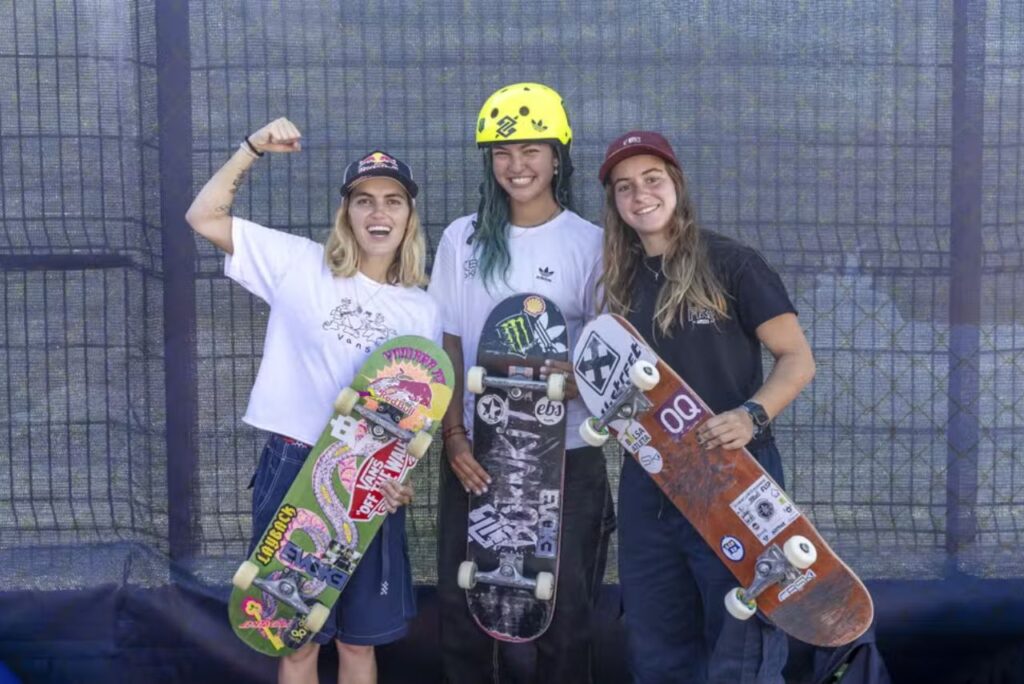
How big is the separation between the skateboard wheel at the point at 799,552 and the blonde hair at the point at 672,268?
507 mm

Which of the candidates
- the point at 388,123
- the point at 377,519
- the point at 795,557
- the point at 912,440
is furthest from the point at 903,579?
the point at 388,123

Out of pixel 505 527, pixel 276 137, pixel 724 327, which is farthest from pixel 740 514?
pixel 276 137

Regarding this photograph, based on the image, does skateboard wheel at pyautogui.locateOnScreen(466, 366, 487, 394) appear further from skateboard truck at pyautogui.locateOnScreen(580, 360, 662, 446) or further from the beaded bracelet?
skateboard truck at pyautogui.locateOnScreen(580, 360, 662, 446)

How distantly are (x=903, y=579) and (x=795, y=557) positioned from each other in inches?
47.4

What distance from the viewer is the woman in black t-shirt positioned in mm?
2281

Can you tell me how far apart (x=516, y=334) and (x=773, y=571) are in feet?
2.76

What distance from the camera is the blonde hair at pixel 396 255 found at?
2.56 metres

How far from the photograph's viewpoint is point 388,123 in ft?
10.5

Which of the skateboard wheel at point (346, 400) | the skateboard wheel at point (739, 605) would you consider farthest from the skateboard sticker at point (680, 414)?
the skateboard wheel at point (346, 400)

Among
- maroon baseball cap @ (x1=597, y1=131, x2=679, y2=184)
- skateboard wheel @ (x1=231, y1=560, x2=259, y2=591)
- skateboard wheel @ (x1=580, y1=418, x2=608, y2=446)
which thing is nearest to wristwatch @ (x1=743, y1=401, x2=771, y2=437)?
skateboard wheel @ (x1=580, y1=418, x2=608, y2=446)

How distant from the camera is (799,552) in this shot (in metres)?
2.20

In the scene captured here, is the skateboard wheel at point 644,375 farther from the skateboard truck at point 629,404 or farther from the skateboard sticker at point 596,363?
the skateboard sticker at point 596,363

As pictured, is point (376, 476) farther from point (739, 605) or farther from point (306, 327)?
point (739, 605)

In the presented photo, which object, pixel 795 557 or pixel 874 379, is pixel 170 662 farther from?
pixel 874 379
